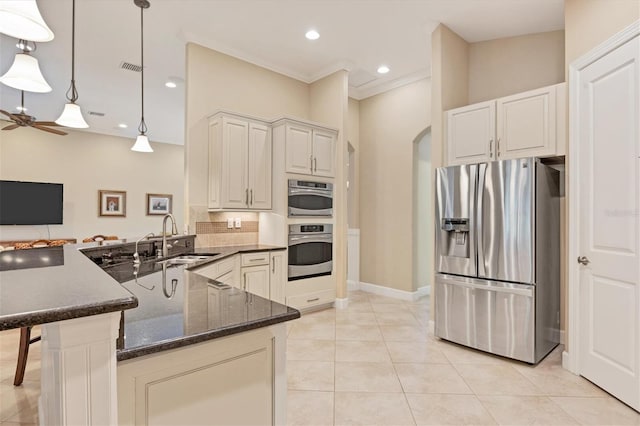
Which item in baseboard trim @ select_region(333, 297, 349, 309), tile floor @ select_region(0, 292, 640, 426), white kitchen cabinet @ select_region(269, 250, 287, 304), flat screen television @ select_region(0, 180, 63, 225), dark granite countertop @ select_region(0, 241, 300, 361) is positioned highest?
flat screen television @ select_region(0, 180, 63, 225)

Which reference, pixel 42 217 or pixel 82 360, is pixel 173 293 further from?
pixel 42 217

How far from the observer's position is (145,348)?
0.92 metres

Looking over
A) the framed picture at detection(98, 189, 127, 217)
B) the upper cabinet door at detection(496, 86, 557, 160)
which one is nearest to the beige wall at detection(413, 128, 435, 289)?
the upper cabinet door at detection(496, 86, 557, 160)

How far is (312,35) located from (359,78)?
139 cm

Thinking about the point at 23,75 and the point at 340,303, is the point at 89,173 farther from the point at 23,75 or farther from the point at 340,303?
the point at 340,303

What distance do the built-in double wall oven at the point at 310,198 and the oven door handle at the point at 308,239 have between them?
0.27 meters

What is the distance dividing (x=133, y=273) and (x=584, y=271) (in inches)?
127

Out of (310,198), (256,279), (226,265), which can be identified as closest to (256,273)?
(256,279)

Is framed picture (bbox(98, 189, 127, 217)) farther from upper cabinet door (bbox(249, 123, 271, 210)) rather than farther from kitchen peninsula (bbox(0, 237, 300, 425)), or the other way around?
kitchen peninsula (bbox(0, 237, 300, 425))

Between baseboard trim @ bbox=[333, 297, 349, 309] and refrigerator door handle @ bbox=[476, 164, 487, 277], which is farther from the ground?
refrigerator door handle @ bbox=[476, 164, 487, 277]

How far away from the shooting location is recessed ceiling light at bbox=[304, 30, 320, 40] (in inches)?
146

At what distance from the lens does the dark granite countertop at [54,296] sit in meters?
0.73

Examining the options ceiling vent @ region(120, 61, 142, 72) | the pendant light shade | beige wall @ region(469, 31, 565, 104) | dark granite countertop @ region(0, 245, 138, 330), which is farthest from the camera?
ceiling vent @ region(120, 61, 142, 72)

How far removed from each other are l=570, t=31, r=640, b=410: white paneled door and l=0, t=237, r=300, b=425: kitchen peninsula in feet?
7.77
